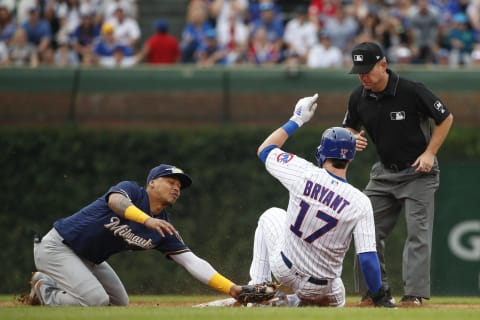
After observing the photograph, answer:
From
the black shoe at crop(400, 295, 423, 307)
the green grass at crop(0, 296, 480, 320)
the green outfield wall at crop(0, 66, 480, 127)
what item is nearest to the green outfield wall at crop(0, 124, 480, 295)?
the green outfield wall at crop(0, 66, 480, 127)

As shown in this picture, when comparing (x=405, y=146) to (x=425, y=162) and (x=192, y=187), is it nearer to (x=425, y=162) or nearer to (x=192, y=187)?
(x=425, y=162)

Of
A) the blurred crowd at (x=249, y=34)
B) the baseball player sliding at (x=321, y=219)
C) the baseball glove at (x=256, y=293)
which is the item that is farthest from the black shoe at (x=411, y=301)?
the blurred crowd at (x=249, y=34)

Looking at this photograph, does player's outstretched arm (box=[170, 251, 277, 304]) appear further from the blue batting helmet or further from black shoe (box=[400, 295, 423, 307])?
black shoe (box=[400, 295, 423, 307])

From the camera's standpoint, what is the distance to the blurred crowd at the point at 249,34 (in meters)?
16.3

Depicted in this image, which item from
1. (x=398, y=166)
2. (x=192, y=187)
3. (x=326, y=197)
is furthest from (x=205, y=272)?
(x=192, y=187)

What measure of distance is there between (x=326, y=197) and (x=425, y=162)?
60.0 inches

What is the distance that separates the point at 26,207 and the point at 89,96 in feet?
5.97

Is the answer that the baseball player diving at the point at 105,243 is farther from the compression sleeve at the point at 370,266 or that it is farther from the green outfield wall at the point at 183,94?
the green outfield wall at the point at 183,94

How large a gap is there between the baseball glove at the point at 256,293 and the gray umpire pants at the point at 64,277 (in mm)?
1304

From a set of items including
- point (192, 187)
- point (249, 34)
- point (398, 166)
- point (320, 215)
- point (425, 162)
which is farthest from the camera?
point (249, 34)

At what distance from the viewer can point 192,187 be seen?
45.4ft

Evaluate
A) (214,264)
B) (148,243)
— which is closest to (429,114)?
(148,243)

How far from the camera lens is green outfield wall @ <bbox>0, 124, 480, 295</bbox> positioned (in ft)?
44.8

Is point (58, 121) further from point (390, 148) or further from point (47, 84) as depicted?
point (390, 148)
